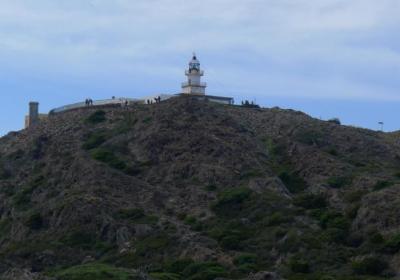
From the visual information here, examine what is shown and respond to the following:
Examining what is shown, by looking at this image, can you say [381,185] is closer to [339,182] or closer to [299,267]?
[339,182]

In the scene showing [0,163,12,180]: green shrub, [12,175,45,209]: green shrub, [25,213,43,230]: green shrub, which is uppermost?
[0,163,12,180]: green shrub

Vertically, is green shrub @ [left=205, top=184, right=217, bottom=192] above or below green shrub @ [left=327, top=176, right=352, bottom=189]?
below

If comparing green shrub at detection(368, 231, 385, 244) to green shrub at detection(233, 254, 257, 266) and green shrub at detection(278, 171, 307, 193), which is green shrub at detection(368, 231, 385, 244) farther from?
green shrub at detection(278, 171, 307, 193)

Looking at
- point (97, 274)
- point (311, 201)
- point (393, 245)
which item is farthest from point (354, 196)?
point (97, 274)

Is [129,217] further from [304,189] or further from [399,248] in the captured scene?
[399,248]

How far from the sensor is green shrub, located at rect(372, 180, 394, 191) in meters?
72.2

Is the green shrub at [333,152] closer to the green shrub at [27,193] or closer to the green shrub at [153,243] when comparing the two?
the green shrub at [27,193]

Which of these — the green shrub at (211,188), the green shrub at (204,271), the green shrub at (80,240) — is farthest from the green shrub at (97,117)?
the green shrub at (204,271)

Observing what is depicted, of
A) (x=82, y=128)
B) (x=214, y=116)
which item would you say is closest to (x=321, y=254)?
(x=214, y=116)

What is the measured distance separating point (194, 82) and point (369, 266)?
50.7 meters

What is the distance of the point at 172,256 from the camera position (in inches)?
2514

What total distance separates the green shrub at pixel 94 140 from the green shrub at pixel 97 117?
12.3 feet

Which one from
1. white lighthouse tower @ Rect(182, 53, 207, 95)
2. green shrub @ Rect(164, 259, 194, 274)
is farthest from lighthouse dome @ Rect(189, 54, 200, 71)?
green shrub @ Rect(164, 259, 194, 274)

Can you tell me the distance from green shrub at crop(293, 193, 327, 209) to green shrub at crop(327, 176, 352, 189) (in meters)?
3.50
